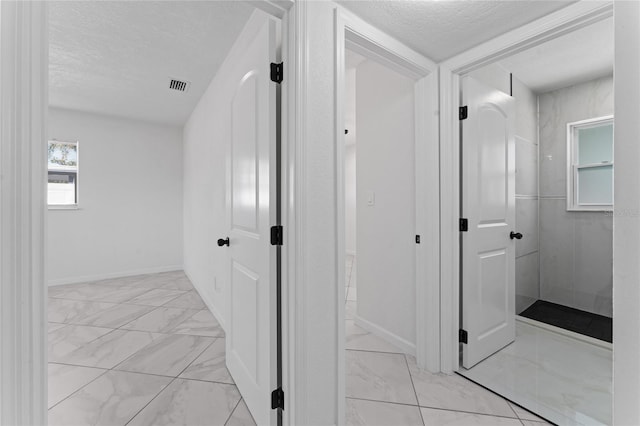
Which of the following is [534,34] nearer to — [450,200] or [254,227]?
[450,200]

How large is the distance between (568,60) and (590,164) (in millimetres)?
1214

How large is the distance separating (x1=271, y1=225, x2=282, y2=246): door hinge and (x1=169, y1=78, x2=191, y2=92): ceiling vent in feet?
8.78

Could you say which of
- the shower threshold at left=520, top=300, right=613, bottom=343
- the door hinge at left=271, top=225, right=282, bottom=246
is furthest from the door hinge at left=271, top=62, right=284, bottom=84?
the shower threshold at left=520, top=300, right=613, bottom=343

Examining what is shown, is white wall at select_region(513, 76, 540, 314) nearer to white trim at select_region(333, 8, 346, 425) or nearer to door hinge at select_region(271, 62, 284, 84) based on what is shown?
white trim at select_region(333, 8, 346, 425)

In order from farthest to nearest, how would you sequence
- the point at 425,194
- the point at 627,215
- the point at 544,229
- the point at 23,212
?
1. the point at 544,229
2. the point at 425,194
3. the point at 23,212
4. the point at 627,215

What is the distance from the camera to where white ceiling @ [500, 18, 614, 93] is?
226 centimetres

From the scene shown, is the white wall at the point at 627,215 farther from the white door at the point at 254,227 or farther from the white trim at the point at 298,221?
the white door at the point at 254,227

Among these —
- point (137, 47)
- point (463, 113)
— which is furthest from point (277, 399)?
point (137, 47)

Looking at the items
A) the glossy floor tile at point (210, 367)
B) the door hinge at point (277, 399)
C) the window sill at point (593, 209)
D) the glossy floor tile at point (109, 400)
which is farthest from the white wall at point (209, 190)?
the window sill at point (593, 209)

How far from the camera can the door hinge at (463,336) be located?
200cm

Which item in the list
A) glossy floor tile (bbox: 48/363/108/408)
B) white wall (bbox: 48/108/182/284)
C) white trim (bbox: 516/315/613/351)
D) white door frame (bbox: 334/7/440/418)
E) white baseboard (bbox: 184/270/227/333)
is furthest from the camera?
white wall (bbox: 48/108/182/284)

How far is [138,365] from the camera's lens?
2.04 meters

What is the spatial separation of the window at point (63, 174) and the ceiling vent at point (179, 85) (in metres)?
2.34

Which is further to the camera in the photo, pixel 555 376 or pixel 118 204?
pixel 118 204
